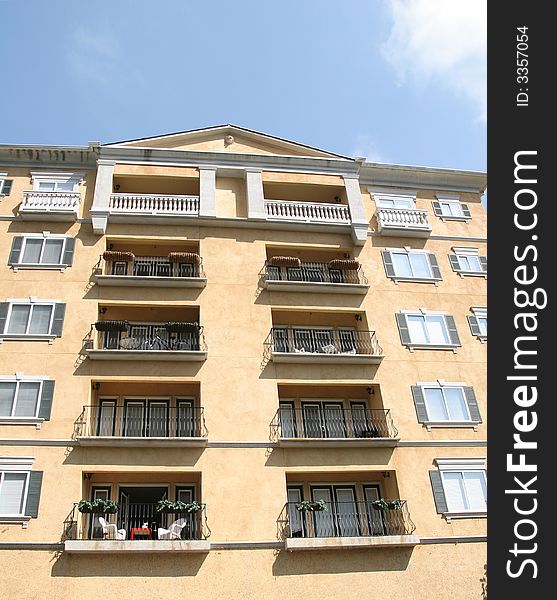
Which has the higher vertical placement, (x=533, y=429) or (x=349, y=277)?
(x=349, y=277)

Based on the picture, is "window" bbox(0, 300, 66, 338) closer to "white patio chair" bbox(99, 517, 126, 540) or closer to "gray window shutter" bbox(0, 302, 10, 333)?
"gray window shutter" bbox(0, 302, 10, 333)

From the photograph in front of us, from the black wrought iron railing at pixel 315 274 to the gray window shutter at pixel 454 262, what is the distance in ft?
16.4

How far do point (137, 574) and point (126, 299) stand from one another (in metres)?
11.5

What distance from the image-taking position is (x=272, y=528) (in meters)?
23.1

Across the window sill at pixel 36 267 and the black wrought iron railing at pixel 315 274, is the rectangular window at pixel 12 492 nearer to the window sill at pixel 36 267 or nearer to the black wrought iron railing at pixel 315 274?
the window sill at pixel 36 267

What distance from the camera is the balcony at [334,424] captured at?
82.7ft

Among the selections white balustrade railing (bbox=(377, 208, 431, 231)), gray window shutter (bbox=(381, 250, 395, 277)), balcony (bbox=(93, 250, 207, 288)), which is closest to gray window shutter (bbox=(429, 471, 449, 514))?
gray window shutter (bbox=(381, 250, 395, 277))

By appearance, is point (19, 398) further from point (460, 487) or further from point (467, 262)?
point (467, 262)

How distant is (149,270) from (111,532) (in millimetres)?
12153

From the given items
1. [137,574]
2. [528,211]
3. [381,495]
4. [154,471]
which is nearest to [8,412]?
[154,471]

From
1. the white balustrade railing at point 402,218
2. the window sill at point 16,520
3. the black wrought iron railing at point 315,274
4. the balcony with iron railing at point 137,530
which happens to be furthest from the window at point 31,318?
the white balustrade railing at point 402,218

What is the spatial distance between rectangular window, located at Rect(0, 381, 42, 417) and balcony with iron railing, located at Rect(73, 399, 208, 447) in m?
1.95

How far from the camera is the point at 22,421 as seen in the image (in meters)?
24.1

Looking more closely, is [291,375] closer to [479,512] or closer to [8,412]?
[479,512]
